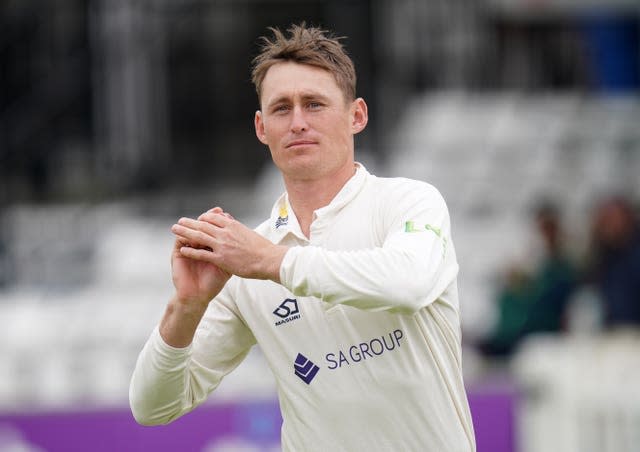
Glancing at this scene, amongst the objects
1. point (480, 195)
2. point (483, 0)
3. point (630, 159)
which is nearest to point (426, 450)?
point (480, 195)

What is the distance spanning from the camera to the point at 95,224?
1292 centimetres

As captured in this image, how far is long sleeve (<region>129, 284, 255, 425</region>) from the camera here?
3.86 metres

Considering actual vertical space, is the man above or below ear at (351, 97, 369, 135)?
below

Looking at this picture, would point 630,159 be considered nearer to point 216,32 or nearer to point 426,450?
point 216,32

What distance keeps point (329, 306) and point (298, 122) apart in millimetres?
537

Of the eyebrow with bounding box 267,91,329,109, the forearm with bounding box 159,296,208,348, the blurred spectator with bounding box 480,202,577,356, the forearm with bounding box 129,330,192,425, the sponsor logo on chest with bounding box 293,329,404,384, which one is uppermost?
the eyebrow with bounding box 267,91,329,109

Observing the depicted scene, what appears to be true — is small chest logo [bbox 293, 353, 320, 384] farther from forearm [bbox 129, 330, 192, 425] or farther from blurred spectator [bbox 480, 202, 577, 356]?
blurred spectator [bbox 480, 202, 577, 356]

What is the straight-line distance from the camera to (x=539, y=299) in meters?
9.66

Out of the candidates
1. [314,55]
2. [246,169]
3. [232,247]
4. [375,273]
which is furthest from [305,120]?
[246,169]

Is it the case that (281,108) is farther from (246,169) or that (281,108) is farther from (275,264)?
(246,169)

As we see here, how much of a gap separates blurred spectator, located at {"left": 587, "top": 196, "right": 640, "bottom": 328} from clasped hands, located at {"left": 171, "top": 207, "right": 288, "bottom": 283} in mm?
5798

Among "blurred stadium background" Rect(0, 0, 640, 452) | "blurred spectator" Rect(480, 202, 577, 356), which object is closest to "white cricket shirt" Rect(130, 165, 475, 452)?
"blurred stadium background" Rect(0, 0, 640, 452)

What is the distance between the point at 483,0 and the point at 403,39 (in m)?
1.63

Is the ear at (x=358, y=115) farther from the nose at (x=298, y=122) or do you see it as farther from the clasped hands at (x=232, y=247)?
the clasped hands at (x=232, y=247)
